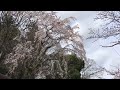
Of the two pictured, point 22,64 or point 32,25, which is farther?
point 32,25

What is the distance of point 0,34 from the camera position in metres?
13.4
